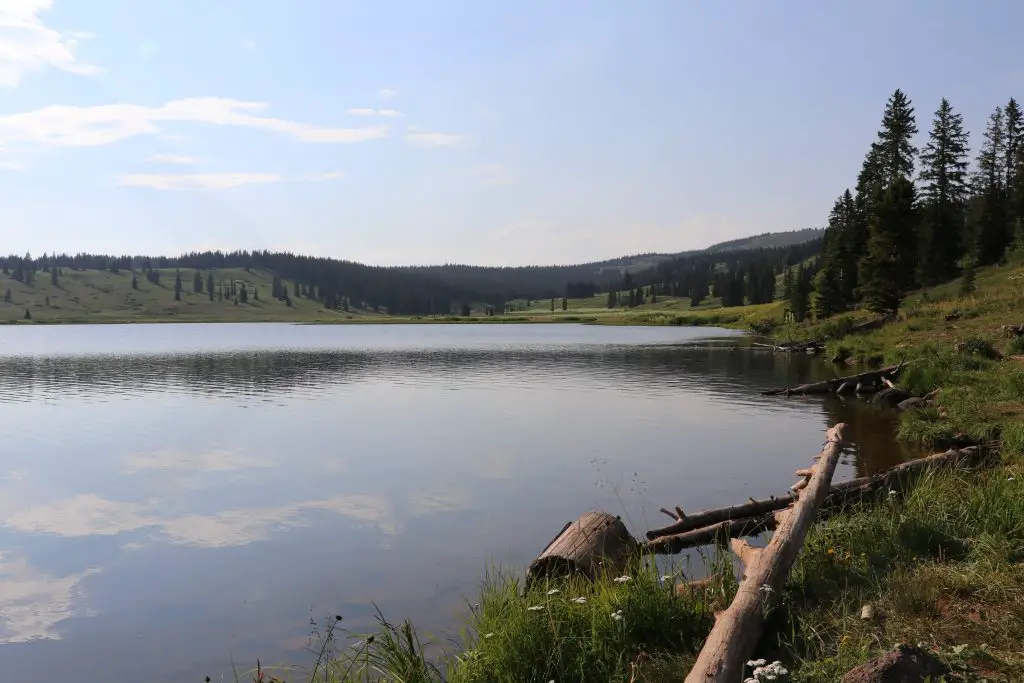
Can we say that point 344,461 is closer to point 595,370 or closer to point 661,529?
point 661,529

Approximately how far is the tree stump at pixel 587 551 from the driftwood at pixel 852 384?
27.7 metres

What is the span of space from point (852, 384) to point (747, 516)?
26010mm

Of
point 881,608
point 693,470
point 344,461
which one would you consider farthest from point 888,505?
point 344,461

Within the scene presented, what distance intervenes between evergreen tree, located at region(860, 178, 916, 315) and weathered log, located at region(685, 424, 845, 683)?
2299 inches

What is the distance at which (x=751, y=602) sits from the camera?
7688mm

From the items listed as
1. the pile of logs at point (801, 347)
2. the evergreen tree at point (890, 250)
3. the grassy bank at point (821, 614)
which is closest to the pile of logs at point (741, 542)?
the grassy bank at point (821, 614)

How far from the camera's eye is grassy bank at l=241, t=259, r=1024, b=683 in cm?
698

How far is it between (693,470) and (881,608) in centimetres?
1325

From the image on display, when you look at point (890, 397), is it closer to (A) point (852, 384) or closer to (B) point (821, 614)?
(A) point (852, 384)

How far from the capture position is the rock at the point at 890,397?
3198 cm

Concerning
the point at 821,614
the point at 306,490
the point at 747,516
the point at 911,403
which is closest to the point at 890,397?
the point at 911,403

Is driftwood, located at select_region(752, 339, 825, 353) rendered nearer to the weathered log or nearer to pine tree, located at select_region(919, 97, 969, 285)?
pine tree, located at select_region(919, 97, 969, 285)

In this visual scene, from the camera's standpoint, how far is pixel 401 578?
13.0 metres

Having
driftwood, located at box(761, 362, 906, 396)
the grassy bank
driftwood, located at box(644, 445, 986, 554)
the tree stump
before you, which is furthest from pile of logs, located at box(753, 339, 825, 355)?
the tree stump
